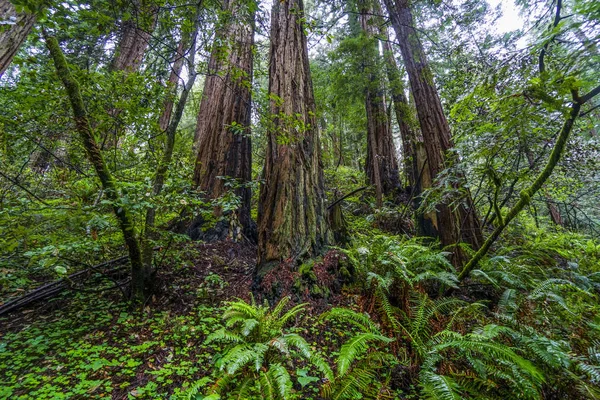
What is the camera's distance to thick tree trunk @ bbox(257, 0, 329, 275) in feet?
10.6

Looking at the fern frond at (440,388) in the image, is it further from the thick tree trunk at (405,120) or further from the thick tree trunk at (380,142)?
the thick tree trunk at (380,142)

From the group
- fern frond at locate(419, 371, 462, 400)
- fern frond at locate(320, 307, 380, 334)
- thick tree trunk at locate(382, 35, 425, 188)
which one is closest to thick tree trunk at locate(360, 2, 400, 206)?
thick tree trunk at locate(382, 35, 425, 188)

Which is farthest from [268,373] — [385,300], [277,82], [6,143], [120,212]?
[277,82]

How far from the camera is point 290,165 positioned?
3496 mm

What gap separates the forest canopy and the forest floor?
2cm

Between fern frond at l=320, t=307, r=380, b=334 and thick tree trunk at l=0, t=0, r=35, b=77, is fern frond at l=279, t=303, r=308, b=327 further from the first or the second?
thick tree trunk at l=0, t=0, r=35, b=77

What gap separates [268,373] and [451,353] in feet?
5.16

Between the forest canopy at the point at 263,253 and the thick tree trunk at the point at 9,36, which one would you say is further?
the thick tree trunk at the point at 9,36

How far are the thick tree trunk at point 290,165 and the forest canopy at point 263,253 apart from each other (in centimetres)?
3

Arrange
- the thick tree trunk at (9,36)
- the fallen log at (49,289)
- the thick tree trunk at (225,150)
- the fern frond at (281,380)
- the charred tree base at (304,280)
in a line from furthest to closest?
the thick tree trunk at (225,150)
the charred tree base at (304,280)
the thick tree trunk at (9,36)
the fallen log at (49,289)
the fern frond at (281,380)

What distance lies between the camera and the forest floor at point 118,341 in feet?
5.83

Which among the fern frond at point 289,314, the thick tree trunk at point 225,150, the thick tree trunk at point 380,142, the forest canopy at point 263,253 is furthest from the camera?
the thick tree trunk at point 380,142

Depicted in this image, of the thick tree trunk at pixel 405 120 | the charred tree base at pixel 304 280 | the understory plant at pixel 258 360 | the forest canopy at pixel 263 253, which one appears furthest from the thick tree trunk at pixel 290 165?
the thick tree trunk at pixel 405 120

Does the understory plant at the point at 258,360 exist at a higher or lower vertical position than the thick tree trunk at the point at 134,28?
lower
